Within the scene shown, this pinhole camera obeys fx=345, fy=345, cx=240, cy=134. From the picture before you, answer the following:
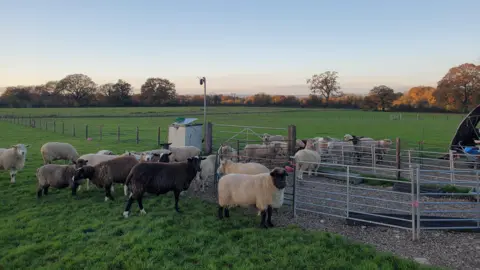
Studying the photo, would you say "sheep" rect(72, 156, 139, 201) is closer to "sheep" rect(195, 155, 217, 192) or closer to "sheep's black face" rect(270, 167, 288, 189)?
"sheep" rect(195, 155, 217, 192)

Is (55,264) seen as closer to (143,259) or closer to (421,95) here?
(143,259)

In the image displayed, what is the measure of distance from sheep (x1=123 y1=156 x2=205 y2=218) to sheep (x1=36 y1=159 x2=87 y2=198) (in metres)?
2.62

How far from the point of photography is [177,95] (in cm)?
11475

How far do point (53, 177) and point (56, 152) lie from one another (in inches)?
195

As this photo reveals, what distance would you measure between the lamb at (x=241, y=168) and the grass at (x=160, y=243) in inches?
72.6

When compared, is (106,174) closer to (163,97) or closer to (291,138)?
(291,138)

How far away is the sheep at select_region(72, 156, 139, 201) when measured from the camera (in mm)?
10297

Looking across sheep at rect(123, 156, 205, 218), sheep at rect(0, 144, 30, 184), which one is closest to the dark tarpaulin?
sheep at rect(123, 156, 205, 218)

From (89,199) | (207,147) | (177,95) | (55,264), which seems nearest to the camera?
(55,264)

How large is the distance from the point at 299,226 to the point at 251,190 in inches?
55.1

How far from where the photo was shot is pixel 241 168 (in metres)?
10.9

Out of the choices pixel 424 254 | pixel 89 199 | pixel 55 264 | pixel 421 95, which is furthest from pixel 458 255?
pixel 421 95

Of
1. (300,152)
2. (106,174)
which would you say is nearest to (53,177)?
(106,174)

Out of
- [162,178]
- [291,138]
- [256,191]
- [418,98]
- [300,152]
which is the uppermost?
[418,98]
